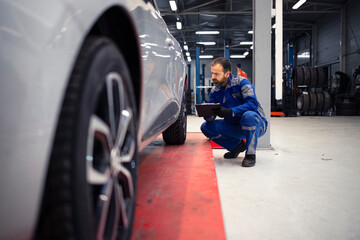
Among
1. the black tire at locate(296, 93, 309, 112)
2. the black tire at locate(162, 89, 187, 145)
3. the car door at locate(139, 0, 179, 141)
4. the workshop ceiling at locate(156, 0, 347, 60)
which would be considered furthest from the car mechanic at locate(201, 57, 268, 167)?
the workshop ceiling at locate(156, 0, 347, 60)

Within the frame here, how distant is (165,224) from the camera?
1169 millimetres

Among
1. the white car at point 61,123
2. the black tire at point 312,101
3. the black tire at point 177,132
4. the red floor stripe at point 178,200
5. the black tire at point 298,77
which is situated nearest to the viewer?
the white car at point 61,123

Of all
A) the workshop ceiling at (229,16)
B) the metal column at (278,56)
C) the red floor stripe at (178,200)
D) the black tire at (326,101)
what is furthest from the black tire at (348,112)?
the red floor stripe at (178,200)

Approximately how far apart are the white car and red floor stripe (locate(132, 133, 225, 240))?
27 cm

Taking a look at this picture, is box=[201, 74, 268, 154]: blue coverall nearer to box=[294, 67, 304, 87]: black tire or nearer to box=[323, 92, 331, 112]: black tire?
box=[294, 67, 304, 87]: black tire

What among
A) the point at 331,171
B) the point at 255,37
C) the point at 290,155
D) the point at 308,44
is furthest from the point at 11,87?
the point at 308,44

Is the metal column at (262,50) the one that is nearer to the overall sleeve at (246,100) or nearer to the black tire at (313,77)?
the overall sleeve at (246,100)

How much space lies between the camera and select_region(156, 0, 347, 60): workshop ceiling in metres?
12.5

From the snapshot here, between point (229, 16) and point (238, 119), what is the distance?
12703mm

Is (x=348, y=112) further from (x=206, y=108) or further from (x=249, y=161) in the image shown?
(x=206, y=108)

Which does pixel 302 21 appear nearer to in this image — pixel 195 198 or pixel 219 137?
pixel 219 137

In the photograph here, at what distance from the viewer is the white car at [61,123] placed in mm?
501

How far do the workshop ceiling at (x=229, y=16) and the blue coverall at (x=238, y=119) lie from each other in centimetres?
974

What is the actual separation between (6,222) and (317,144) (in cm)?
437
